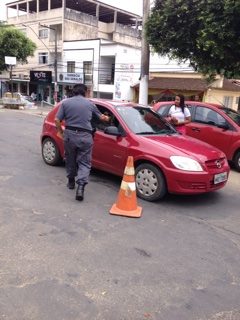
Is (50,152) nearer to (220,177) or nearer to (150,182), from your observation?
(150,182)

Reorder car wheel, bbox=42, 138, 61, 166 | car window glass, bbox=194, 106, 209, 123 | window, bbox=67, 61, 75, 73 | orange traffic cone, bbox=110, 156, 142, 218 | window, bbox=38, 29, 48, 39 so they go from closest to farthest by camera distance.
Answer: orange traffic cone, bbox=110, 156, 142, 218
car wheel, bbox=42, 138, 61, 166
car window glass, bbox=194, 106, 209, 123
window, bbox=67, 61, 75, 73
window, bbox=38, 29, 48, 39

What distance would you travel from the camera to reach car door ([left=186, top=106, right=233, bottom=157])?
903 centimetres

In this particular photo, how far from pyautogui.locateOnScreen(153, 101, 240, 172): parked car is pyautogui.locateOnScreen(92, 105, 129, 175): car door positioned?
10.7ft

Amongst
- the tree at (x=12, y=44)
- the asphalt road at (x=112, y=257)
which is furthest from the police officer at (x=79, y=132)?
the tree at (x=12, y=44)

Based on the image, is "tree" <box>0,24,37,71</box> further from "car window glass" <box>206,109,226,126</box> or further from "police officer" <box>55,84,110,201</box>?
"police officer" <box>55,84,110,201</box>

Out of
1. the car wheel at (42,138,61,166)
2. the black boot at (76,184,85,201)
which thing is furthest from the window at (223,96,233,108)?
the black boot at (76,184,85,201)

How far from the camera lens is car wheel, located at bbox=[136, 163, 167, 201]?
579 cm

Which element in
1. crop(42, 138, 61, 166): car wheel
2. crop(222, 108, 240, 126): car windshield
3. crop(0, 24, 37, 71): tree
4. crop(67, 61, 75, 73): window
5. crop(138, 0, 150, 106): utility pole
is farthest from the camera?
crop(67, 61, 75, 73): window

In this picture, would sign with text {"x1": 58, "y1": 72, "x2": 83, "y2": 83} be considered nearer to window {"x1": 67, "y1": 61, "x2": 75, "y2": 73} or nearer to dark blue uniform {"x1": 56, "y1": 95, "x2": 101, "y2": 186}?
window {"x1": 67, "y1": 61, "x2": 75, "y2": 73}

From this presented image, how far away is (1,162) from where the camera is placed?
8.02 meters

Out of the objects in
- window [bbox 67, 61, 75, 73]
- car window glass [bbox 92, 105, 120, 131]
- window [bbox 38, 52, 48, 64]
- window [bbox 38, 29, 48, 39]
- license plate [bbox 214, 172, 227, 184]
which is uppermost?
window [bbox 38, 29, 48, 39]

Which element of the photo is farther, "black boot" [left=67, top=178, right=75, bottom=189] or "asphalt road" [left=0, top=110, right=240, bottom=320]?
"black boot" [left=67, top=178, right=75, bottom=189]

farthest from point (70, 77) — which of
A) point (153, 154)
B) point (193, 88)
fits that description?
point (153, 154)

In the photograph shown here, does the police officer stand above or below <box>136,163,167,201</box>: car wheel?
above
